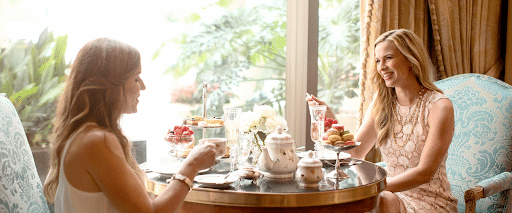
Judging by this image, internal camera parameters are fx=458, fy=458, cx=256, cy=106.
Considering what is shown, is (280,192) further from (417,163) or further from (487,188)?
(487,188)

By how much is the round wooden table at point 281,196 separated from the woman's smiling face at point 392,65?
73 centimetres

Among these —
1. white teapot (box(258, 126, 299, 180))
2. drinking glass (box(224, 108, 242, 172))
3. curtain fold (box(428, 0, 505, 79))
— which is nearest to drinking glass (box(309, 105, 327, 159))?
white teapot (box(258, 126, 299, 180))

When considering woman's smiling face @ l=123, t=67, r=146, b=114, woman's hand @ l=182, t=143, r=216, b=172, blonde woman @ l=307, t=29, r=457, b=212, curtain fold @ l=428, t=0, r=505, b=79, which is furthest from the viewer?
curtain fold @ l=428, t=0, r=505, b=79

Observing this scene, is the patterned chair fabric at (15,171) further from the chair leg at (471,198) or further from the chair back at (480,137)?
the chair back at (480,137)

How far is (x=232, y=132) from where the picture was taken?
187cm

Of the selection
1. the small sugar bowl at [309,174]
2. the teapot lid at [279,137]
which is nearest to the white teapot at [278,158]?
the teapot lid at [279,137]

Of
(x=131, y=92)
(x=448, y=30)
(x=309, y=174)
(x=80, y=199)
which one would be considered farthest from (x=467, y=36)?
(x=80, y=199)

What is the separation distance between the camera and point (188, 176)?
1.52 metres

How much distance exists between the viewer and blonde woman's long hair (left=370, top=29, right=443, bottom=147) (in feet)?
7.68

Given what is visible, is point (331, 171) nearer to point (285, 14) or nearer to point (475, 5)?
point (285, 14)

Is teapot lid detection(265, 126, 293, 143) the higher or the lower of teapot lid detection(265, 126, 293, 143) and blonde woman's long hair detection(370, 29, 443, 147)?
the lower

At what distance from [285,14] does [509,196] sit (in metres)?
1.86

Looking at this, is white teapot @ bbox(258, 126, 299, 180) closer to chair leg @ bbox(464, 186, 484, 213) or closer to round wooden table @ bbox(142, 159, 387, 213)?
round wooden table @ bbox(142, 159, 387, 213)

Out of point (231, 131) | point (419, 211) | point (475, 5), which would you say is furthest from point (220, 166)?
point (475, 5)
